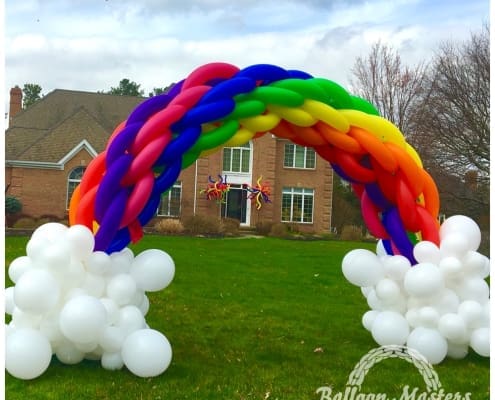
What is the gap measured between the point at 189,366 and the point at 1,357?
1473mm

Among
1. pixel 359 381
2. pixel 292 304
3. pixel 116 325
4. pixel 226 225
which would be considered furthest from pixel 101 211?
pixel 226 225

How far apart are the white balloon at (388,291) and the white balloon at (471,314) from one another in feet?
1.80

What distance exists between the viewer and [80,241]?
4496 millimetres

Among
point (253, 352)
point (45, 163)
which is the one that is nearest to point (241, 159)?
point (45, 163)

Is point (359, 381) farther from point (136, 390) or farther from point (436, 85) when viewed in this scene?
point (436, 85)

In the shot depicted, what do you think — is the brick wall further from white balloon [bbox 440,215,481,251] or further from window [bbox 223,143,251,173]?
white balloon [bbox 440,215,481,251]

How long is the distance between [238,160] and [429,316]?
22.8 meters

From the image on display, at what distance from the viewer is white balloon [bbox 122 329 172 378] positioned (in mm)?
4344

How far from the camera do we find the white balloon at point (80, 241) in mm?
4492

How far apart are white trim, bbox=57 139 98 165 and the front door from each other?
20.9ft

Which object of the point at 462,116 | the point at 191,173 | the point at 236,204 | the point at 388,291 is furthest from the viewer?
the point at 236,204

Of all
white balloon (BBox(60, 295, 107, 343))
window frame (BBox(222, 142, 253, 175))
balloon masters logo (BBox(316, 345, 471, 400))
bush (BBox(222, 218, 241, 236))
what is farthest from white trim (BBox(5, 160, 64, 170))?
balloon masters logo (BBox(316, 345, 471, 400))

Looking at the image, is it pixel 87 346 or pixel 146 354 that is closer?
pixel 146 354

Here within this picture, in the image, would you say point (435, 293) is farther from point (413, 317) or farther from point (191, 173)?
point (191, 173)
